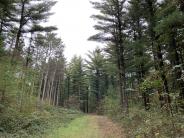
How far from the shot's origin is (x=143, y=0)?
721 inches

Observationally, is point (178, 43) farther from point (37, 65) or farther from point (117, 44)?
point (37, 65)

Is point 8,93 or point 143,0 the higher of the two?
point 143,0

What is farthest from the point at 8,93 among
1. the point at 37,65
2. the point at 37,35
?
the point at 37,65

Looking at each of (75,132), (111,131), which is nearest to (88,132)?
(75,132)

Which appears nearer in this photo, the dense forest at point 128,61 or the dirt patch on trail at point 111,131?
the dense forest at point 128,61

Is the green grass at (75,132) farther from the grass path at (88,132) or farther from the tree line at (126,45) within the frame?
the tree line at (126,45)

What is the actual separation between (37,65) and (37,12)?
61.9 feet

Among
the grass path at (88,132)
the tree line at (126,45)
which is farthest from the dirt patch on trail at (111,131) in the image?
the tree line at (126,45)

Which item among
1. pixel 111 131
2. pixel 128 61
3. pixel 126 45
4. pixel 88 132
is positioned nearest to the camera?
pixel 111 131

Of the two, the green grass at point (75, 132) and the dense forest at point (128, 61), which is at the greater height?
the dense forest at point (128, 61)

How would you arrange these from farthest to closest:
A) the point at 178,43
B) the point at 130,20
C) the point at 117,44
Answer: the point at 117,44 → the point at 130,20 → the point at 178,43

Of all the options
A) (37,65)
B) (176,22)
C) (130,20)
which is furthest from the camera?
(37,65)

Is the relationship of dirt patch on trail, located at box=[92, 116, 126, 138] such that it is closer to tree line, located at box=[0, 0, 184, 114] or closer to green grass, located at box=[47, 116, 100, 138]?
green grass, located at box=[47, 116, 100, 138]

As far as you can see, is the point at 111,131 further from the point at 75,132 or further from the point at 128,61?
the point at 128,61
